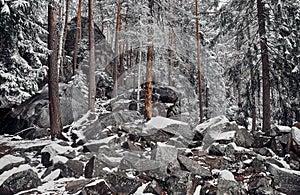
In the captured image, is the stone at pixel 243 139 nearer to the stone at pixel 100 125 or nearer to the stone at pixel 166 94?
the stone at pixel 100 125

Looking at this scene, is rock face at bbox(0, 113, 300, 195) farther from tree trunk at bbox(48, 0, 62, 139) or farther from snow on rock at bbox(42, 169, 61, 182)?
tree trunk at bbox(48, 0, 62, 139)

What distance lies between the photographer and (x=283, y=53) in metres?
12.5

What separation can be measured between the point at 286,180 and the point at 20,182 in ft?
22.0

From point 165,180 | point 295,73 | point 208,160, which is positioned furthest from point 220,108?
point 165,180

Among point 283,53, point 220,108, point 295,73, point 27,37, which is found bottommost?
point 220,108

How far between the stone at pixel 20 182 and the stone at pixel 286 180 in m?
6.15

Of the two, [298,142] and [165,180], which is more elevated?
[298,142]

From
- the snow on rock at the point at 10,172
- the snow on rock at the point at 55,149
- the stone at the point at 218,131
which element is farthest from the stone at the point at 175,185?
the snow on rock at the point at 10,172

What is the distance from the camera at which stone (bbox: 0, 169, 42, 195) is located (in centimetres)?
615

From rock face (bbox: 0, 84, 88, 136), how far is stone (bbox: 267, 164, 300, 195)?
9.55 meters

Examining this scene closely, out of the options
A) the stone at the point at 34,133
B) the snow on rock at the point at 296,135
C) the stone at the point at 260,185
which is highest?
the snow on rock at the point at 296,135

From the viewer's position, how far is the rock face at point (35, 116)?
510 inches

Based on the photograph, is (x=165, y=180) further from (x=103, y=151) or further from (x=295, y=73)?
(x=295, y=73)

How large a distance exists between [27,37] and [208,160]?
9.21 metres
